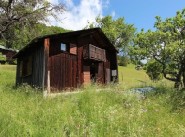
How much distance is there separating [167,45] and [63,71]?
8.33 m

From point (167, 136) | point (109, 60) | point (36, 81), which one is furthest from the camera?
point (109, 60)

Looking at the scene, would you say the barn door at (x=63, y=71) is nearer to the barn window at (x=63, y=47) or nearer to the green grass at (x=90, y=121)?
the barn window at (x=63, y=47)

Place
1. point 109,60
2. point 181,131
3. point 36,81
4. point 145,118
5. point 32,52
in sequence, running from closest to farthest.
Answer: point 181,131 → point 145,118 → point 36,81 → point 32,52 → point 109,60

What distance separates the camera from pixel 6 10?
22.1m

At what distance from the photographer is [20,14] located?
2225 centimetres

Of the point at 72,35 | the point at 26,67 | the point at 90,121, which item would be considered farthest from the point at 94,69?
the point at 90,121

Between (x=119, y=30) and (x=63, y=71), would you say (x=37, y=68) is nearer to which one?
(x=63, y=71)

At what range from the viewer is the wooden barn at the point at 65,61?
20.9 m

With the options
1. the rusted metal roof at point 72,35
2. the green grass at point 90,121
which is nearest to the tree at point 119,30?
the rusted metal roof at point 72,35

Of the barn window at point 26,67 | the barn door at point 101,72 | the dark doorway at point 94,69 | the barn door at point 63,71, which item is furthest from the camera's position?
the barn door at point 101,72

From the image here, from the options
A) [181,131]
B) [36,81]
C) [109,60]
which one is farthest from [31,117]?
[109,60]

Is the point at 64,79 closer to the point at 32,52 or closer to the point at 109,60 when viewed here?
the point at 32,52

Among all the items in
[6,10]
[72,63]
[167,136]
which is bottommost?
[167,136]

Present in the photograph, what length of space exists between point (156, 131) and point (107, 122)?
1.06m
